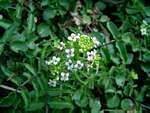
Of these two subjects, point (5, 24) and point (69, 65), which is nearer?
point (69, 65)

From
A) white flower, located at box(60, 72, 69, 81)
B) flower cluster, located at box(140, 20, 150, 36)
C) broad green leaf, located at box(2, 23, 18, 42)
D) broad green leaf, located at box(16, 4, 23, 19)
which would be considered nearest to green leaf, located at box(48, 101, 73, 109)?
white flower, located at box(60, 72, 69, 81)

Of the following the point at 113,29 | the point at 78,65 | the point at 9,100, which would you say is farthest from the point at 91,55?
the point at 9,100

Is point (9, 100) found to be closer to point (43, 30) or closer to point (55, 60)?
point (55, 60)

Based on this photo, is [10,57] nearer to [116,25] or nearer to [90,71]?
[90,71]

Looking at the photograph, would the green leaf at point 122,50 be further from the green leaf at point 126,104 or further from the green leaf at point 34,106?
the green leaf at point 34,106

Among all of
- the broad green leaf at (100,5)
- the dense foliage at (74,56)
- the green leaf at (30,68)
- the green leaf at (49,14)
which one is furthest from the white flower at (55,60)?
the broad green leaf at (100,5)
